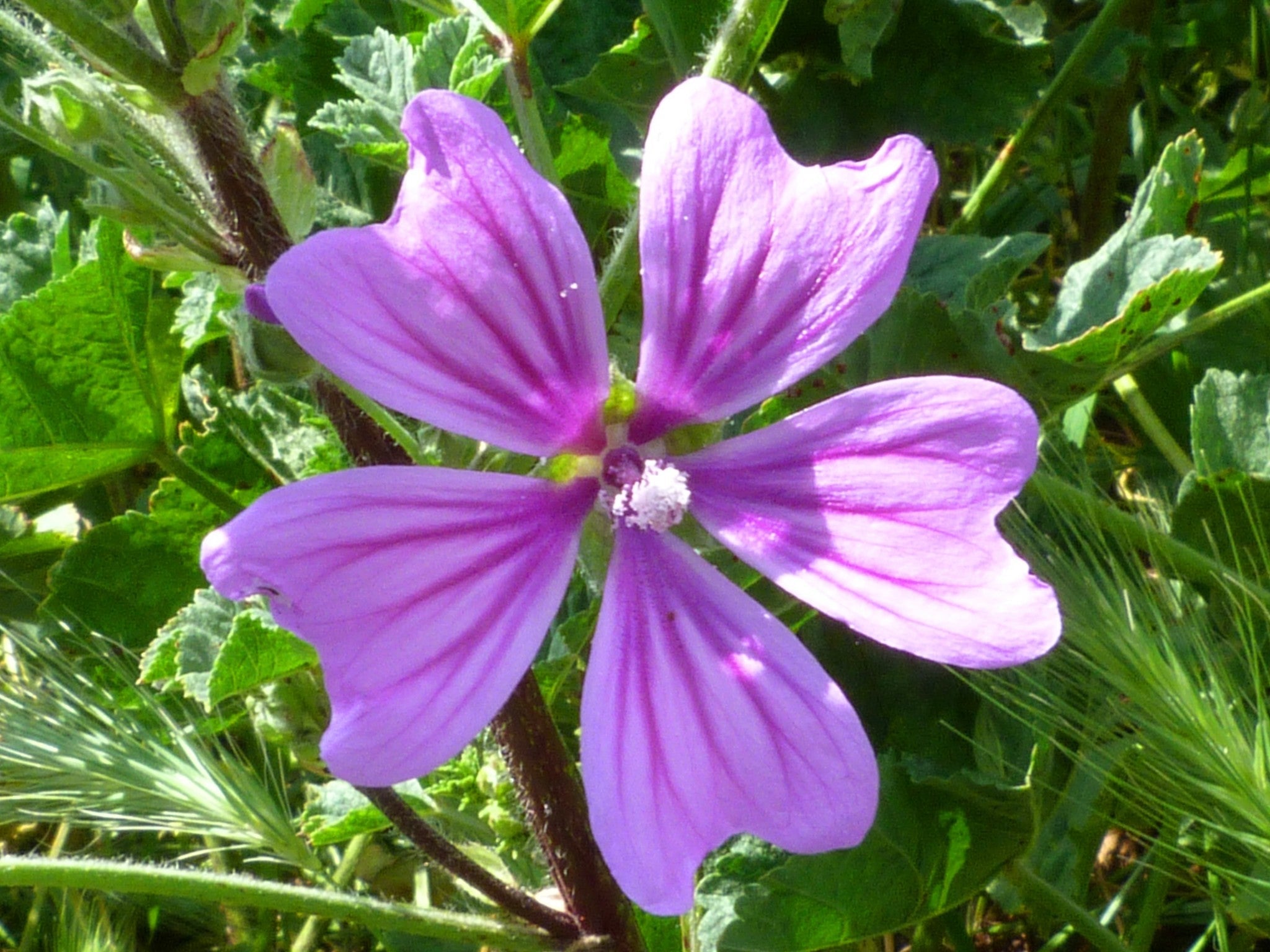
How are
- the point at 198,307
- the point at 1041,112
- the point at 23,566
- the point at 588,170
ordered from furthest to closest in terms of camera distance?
the point at 23,566
the point at 1041,112
the point at 588,170
the point at 198,307

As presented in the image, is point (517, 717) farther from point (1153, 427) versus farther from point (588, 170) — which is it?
point (1153, 427)

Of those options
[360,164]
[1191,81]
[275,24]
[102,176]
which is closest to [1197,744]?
[102,176]

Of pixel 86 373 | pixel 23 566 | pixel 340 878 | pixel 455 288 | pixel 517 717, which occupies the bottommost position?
pixel 340 878

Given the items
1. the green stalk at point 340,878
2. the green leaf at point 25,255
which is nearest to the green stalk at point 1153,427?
the green stalk at point 340,878

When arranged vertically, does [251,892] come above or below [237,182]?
below

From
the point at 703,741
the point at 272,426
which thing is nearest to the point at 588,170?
the point at 272,426

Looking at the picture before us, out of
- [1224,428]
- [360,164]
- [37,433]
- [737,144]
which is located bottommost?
[37,433]

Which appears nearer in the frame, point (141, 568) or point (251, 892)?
point (251, 892)

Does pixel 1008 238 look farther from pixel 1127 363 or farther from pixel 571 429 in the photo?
pixel 571 429
